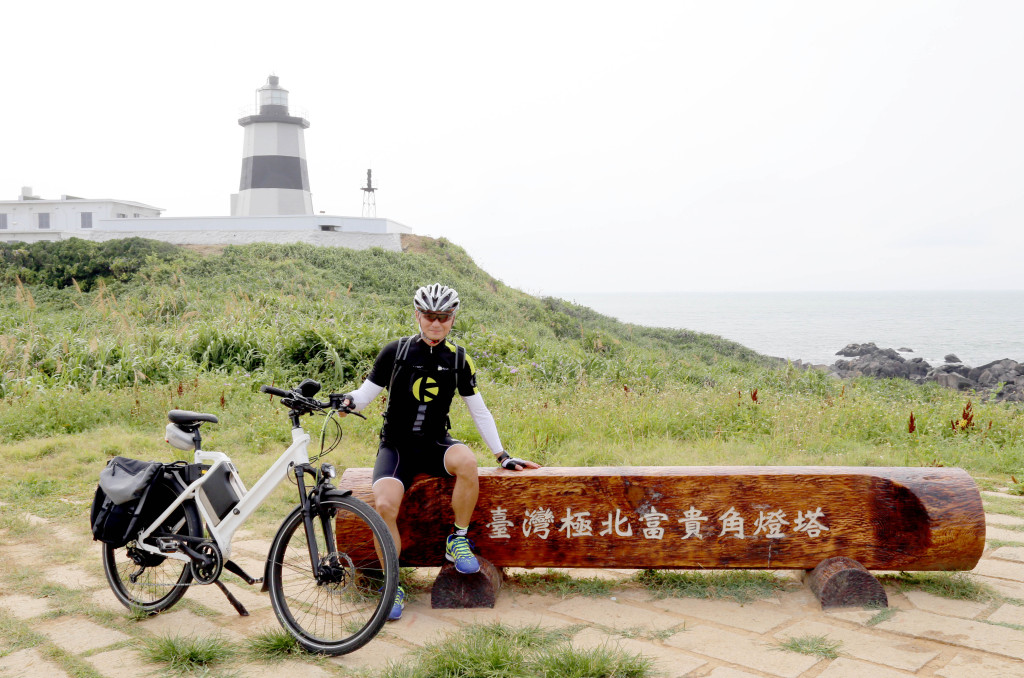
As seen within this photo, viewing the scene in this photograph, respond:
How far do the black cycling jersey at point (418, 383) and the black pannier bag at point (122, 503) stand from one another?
3.96ft

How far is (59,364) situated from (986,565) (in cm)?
1067

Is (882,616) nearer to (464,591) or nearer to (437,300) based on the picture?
(464,591)

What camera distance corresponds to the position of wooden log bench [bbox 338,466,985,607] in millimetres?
4121

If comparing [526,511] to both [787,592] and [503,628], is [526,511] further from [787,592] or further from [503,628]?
[787,592]

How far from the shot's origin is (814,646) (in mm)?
3465

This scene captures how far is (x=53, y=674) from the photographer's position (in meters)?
3.27

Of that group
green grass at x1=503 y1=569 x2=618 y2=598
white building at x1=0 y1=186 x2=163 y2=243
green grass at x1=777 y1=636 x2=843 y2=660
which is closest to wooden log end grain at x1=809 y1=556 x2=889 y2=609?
green grass at x1=777 y1=636 x2=843 y2=660

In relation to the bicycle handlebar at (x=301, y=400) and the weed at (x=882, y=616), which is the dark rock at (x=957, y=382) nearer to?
the weed at (x=882, y=616)

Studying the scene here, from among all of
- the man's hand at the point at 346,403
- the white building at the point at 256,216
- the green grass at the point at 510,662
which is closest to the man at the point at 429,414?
the man's hand at the point at 346,403

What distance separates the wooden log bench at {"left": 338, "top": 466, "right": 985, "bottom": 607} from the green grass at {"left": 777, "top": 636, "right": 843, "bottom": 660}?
0.59m

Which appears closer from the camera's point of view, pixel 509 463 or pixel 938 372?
pixel 509 463

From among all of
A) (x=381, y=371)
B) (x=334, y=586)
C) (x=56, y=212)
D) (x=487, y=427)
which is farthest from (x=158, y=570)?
(x=56, y=212)

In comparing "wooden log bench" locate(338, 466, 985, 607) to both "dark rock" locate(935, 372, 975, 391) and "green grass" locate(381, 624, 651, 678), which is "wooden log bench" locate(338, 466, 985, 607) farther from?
"dark rock" locate(935, 372, 975, 391)

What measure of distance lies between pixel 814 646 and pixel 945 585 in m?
1.33
